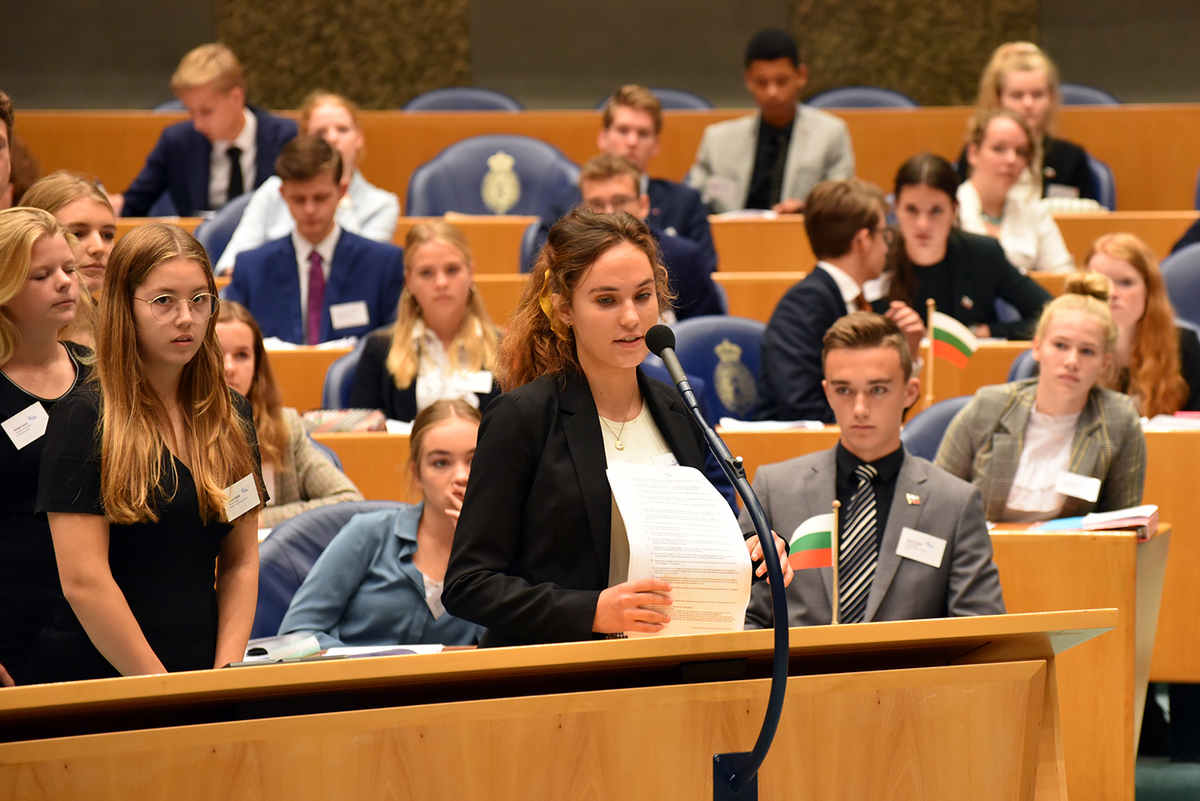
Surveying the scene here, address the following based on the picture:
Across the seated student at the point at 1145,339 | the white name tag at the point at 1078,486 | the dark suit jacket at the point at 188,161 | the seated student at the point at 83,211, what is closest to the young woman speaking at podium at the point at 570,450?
the seated student at the point at 83,211

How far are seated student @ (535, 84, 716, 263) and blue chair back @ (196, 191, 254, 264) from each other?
1.36 meters

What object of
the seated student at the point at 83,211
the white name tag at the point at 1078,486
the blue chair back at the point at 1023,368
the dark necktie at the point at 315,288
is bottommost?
the white name tag at the point at 1078,486

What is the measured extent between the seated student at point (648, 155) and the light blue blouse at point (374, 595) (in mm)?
2632

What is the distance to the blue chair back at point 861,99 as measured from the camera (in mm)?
6973

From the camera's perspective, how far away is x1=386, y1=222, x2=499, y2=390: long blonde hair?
3873 mm

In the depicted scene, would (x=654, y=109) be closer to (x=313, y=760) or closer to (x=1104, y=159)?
(x=1104, y=159)

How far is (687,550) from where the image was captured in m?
1.61

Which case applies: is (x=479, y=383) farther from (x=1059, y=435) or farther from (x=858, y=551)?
(x=1059, y=435)

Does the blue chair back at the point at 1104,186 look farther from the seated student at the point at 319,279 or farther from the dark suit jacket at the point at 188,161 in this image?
the dark suit jacket at the point at 188,161

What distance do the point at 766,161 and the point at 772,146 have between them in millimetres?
73

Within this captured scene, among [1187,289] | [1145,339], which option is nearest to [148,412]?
[1145,339]

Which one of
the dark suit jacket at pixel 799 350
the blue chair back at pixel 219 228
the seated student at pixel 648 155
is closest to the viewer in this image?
the dark suit jacket at pixel 799 350

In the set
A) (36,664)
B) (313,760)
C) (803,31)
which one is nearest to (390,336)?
(36,664)

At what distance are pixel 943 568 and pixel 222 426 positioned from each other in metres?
1.45
